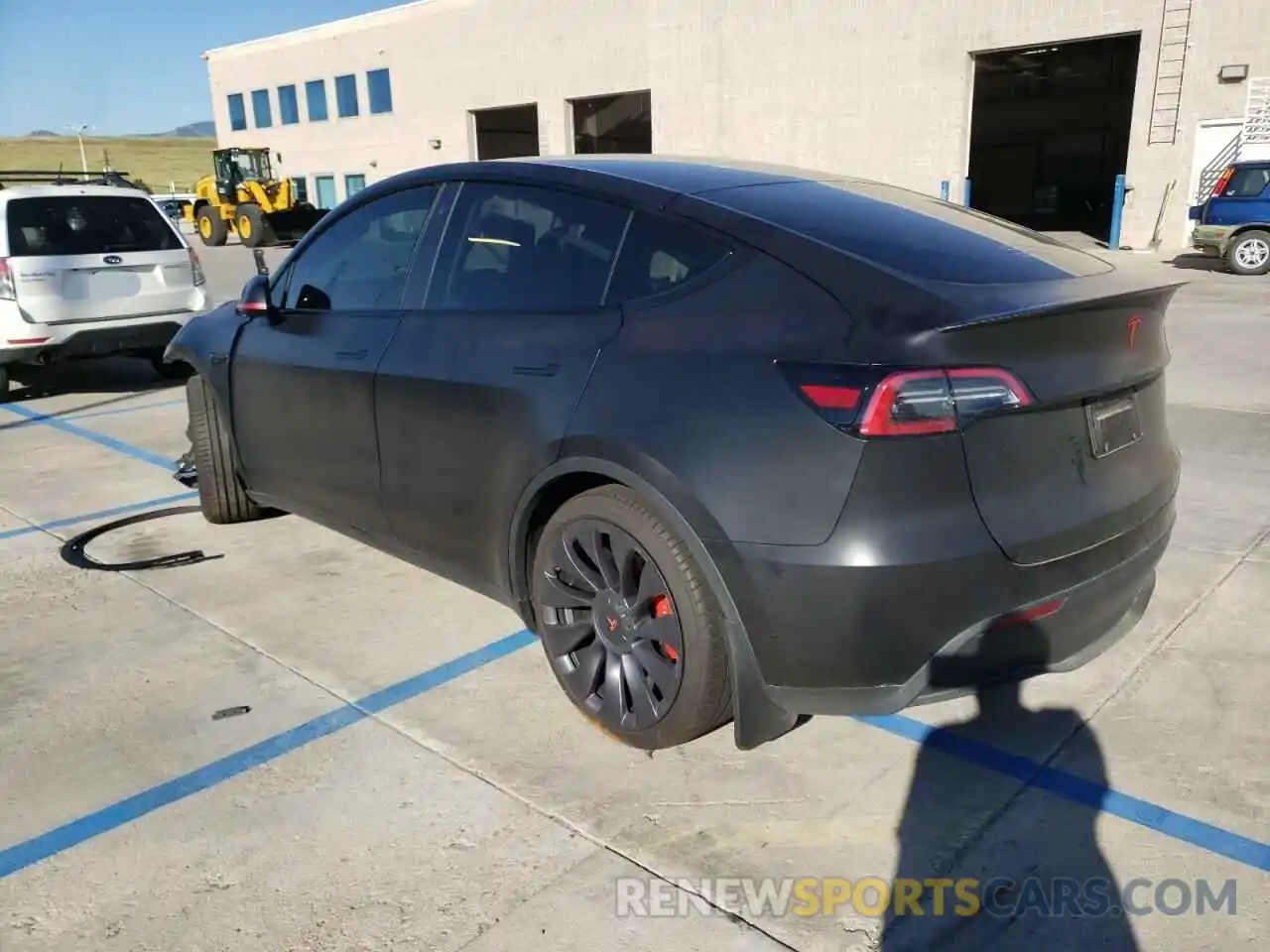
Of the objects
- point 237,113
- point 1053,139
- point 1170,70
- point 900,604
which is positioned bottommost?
point 900,604

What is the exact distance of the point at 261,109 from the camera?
45.7m

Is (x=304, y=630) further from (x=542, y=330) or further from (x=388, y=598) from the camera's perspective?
(x=542, y=330)

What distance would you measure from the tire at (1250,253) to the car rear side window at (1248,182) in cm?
70

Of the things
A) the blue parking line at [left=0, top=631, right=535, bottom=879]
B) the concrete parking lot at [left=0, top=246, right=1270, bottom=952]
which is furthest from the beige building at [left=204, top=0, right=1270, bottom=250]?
the blue parking line at [left=0, top=631, right=535, bottom=879]

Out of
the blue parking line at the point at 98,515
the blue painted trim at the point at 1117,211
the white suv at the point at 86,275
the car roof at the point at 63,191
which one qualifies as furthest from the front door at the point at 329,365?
the blue painted trim at the point at 1117,211

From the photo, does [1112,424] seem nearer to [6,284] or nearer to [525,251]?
[525,251]

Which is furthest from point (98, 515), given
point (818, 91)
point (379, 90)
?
point (379, 90)

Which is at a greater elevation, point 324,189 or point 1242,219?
point 324,189

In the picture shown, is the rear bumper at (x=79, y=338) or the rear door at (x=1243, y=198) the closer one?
the rear bumper at (x=79, y=338)

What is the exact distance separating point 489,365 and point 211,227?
3009cm

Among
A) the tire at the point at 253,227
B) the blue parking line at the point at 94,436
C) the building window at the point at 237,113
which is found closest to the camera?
the blue parking line at the point at 94,436

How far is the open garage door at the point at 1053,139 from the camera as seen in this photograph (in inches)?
1271

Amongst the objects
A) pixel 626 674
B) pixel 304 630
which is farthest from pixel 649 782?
pixel 304 630

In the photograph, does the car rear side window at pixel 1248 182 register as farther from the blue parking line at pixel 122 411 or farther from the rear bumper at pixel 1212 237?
the blue parking line at pixel 122 411
